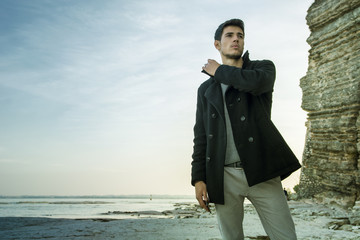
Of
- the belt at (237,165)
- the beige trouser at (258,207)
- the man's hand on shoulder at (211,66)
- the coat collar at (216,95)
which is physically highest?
the man's hand on shoulder at (211,66)

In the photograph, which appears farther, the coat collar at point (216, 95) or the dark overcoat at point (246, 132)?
the coat collar at point (216, 95)

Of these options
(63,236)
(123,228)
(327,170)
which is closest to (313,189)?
(327,170)

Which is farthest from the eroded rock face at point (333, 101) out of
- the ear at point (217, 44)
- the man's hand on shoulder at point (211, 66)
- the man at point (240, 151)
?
the man's hand on shoulder at point (211, 66)

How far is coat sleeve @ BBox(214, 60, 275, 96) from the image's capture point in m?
2.40

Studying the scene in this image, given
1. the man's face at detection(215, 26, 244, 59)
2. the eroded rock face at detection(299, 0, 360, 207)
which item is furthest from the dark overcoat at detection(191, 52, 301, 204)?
the eroded rock face at detection(299, 0, 360, 207)

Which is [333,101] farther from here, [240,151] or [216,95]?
[240,151]

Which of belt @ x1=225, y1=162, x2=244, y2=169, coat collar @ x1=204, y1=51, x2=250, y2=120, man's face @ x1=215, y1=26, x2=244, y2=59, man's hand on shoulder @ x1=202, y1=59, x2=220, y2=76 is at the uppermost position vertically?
man's face @ x1=215, y1=26, x2=244, y2=59

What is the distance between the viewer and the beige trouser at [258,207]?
228 centimetres

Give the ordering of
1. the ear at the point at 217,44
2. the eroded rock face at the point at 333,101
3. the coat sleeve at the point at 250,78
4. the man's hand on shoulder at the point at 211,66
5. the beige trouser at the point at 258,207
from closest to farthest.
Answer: the beige trouser at the point at 258,207, the coat sleeve at the point at 250,78, the man's hand on shoulder at the point at 211,66, the ear at the point at 217,44, the eroded rock face at the point at 333,101

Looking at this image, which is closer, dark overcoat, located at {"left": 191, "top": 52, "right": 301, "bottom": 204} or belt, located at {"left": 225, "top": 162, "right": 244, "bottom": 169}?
dark overcoat, located at {"left": 191, "top": 52, "right": 301, "bottom": 204}

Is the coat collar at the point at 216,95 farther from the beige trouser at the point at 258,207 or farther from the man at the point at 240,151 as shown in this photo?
the beige trouser at the point at 258,207

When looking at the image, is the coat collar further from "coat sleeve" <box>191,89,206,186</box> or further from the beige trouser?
the beige trouser

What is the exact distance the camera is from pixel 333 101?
1210 cm

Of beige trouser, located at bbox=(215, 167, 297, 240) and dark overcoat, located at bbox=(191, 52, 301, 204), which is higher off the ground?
dark overcoat, located at bbox=(191, 52, 301, 204)
